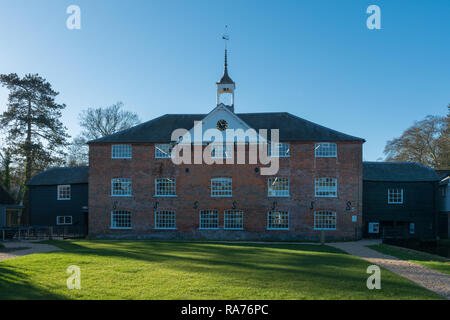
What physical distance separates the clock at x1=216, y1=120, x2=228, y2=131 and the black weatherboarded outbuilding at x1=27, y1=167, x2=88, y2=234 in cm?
1310

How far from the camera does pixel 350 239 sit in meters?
25.4

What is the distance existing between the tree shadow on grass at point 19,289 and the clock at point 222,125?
1777cm

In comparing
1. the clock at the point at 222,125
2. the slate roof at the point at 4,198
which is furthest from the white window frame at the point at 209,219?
the slate roof at the point at 4,198

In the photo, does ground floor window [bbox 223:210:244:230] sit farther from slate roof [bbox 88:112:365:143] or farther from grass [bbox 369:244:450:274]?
grass [bbox 369:244:450:274]

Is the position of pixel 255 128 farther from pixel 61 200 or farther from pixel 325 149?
pixel 61 200

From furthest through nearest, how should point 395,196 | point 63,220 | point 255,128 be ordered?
1. point 63,220
2. point 395,196
3. point 255,128

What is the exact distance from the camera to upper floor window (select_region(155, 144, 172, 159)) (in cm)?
2705

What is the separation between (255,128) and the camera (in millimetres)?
28172

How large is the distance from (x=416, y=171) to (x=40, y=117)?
121ft

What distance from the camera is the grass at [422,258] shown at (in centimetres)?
1382

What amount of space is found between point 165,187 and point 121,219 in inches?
168

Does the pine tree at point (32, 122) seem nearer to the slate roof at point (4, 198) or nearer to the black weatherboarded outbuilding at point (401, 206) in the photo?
the slate roof at point (4, 198)

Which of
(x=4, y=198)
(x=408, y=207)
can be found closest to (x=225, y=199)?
(x=408, y=207)
